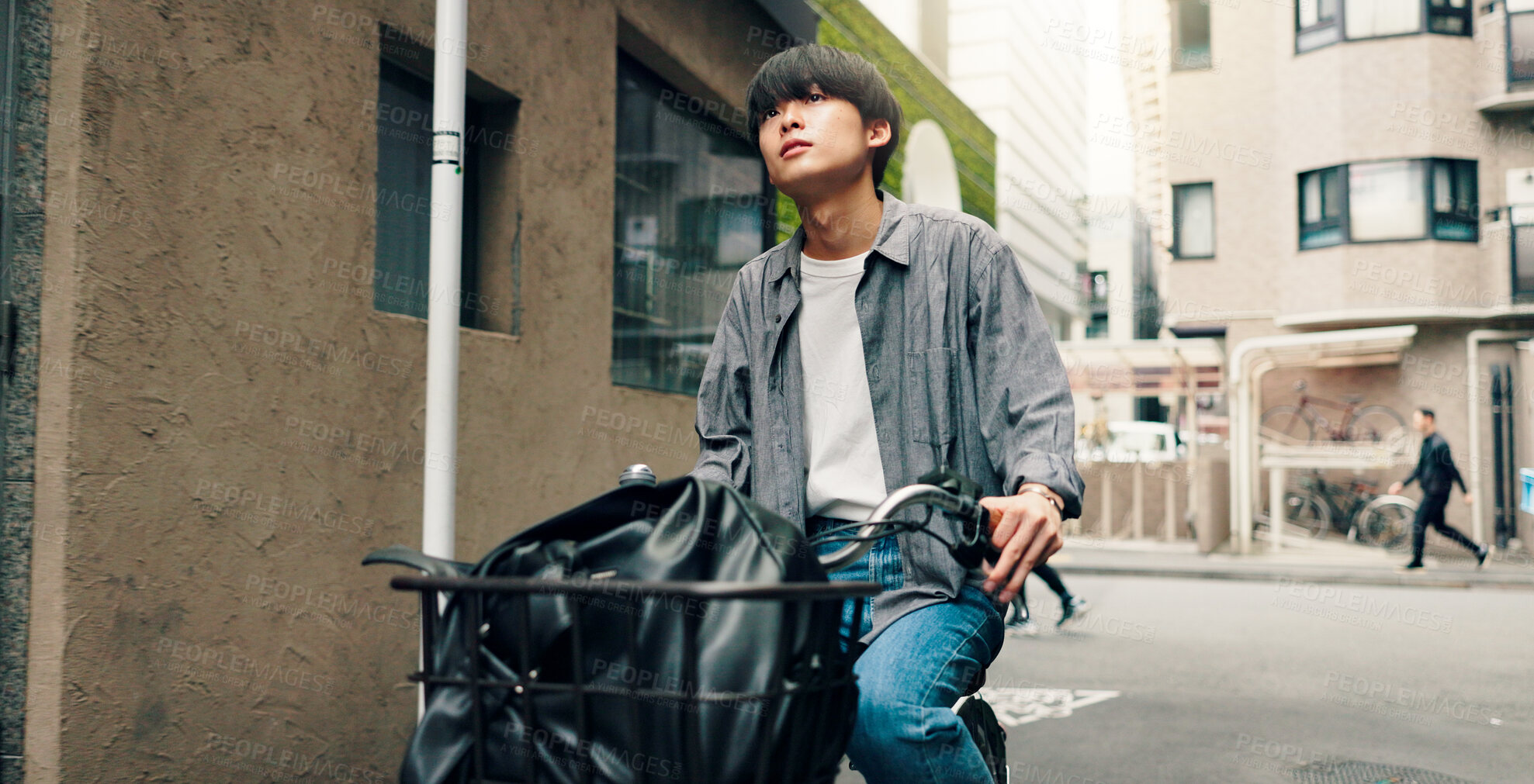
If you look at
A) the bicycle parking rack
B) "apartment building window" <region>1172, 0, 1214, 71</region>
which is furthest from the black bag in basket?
"apartment building window" <region>1172, 0, 1214, 71</region>

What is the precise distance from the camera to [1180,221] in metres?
23.3

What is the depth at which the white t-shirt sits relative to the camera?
224 centimetres

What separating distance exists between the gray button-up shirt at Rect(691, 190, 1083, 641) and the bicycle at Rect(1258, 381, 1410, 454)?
19.9 metres

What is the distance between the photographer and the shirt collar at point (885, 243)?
2.28 metres

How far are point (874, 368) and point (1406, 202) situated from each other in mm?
21443

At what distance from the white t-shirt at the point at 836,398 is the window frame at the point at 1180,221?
2228 centimetres

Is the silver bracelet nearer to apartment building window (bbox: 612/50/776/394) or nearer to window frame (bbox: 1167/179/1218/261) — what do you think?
apartment building window (bbox: 612/50/776/394)

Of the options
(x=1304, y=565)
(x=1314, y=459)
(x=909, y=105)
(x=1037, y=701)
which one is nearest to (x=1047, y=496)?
(x=1037, y=701)

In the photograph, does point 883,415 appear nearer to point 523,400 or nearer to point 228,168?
point 228,168

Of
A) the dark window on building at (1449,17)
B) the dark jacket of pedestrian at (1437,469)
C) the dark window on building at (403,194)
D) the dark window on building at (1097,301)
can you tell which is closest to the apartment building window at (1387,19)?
the dark window on building at (1449,17)

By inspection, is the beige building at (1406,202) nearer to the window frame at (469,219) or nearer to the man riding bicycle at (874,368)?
the window frame at (469,219)

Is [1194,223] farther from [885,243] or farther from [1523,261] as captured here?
[885,243]

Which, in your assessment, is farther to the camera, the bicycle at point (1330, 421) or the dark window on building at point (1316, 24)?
the dark window on building at point (1316, 24)

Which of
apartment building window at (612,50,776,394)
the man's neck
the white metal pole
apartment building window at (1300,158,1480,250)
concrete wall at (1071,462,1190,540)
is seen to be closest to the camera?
the man's neck
